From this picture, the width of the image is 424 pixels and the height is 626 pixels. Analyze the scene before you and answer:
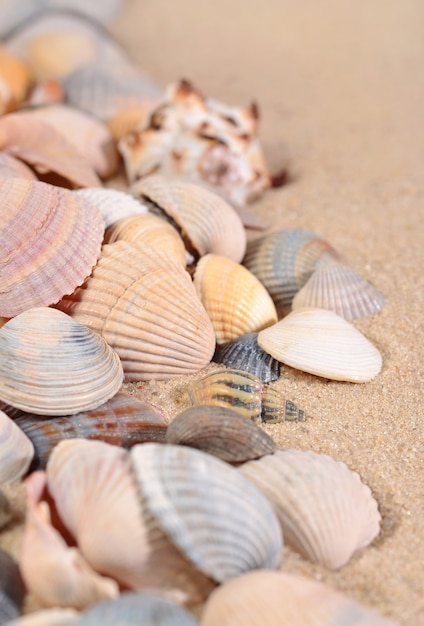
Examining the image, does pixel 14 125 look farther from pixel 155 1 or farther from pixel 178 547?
pixel 155 1

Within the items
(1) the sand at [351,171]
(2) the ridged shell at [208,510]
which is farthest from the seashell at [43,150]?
(2) the ridged shell at [208,510]

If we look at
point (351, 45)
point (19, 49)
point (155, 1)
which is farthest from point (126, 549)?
point (155, 1)

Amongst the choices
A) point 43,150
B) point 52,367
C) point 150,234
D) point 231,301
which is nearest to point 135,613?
point 52,367

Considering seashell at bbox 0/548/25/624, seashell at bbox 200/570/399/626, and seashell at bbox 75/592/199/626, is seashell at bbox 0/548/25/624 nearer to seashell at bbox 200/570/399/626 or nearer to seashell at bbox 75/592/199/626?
seashell at bbox 75/592/199/626

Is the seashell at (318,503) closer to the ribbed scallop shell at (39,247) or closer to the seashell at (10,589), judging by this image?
the seashell at (10,589)

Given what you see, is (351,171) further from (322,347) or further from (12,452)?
(12,452)

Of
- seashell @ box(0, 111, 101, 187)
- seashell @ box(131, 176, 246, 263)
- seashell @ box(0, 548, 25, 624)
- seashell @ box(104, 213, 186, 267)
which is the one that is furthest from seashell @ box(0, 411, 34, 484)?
seashell @ box(0, 111, 101, 187)
